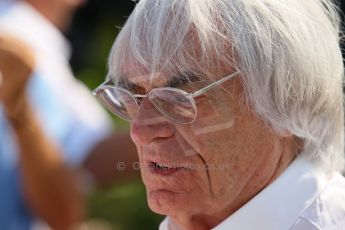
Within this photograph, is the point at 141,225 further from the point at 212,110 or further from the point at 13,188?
the point at 212,110

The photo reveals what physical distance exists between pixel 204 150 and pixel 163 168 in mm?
111

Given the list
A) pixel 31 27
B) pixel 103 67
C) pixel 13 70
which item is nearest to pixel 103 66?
pixel 103 67

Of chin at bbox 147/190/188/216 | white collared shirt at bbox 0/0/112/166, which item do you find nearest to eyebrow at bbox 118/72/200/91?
chin at bbox 147/190/188/216

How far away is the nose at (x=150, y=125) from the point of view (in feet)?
6.15

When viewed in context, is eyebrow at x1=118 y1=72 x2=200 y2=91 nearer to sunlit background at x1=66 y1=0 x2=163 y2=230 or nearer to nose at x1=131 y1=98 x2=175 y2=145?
nose at x1=131 y1=98 x2=175 y2=145

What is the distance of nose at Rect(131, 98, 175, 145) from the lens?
1876 millimetres

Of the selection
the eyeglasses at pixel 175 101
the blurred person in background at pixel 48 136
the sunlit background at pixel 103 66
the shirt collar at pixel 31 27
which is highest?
the eyeglasses at pixel 175 101

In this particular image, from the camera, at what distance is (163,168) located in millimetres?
1884

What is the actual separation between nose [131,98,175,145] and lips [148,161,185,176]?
0.19 ft

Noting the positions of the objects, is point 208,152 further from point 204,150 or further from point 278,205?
point 278,205

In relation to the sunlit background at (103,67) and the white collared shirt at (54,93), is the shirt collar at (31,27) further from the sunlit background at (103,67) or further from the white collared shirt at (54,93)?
the sunlit background at (103,67)

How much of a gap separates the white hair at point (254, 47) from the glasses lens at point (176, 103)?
54 mm

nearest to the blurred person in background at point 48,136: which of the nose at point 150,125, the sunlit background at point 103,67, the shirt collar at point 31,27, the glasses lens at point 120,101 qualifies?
the shirt collar at point 31,27

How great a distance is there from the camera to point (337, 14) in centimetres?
209
